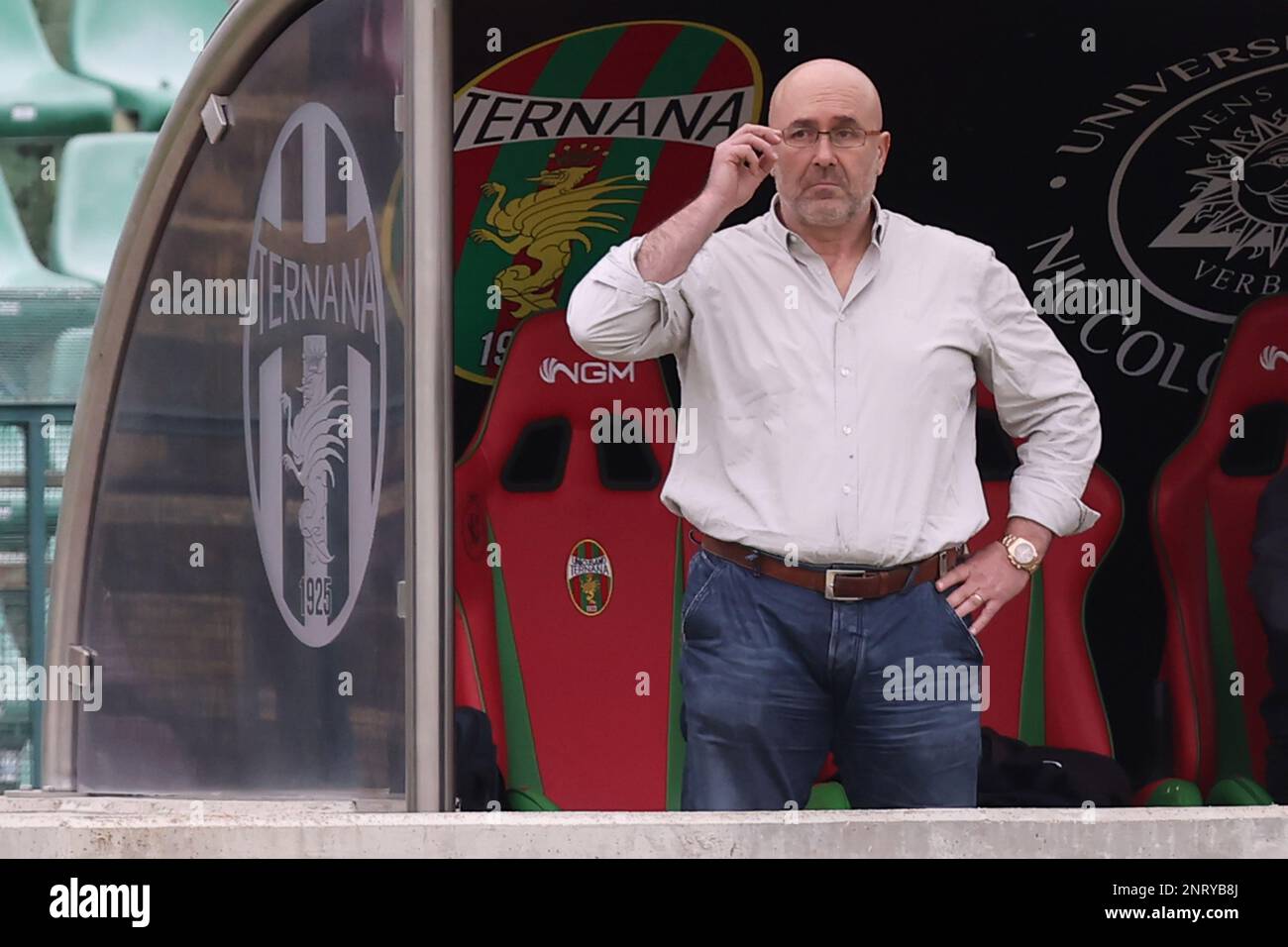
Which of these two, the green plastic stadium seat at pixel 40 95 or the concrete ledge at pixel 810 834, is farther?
the green plastic stadium seat at pixel 40 95

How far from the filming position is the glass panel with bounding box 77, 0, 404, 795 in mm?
4168

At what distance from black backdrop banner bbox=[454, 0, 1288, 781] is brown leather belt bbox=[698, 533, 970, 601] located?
1.50m

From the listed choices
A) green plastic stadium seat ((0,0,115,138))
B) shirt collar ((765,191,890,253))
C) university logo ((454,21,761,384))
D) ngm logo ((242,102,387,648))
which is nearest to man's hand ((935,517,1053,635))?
shirt collar ((765,191,890,253))

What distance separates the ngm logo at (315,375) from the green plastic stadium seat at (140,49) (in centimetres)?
509

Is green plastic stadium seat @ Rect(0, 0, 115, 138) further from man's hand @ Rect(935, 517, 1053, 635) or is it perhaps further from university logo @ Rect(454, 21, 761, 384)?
man's hand @ Rect(935, 517, 1053, 635)

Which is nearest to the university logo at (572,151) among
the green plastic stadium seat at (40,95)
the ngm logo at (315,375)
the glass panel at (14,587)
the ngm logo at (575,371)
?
the ngm logo at (575,371)

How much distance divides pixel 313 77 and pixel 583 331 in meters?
0.84

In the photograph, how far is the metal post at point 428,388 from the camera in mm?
3980

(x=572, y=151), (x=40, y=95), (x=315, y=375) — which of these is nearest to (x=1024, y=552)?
(x=315, y=375)

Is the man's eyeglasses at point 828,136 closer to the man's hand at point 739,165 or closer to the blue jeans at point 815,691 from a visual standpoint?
the man's hand at point 739,165

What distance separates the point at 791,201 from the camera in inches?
162

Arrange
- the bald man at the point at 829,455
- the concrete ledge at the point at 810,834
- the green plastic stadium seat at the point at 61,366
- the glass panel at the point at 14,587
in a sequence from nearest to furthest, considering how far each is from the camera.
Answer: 1. the concrete ledge at the point at 810,834
2. the bald man at the point at 829,455
3. the glass panel at the point at 14,587
4. the green plastic stadium seat at the point at 61,366

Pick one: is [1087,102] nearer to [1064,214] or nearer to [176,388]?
[1064,214]
